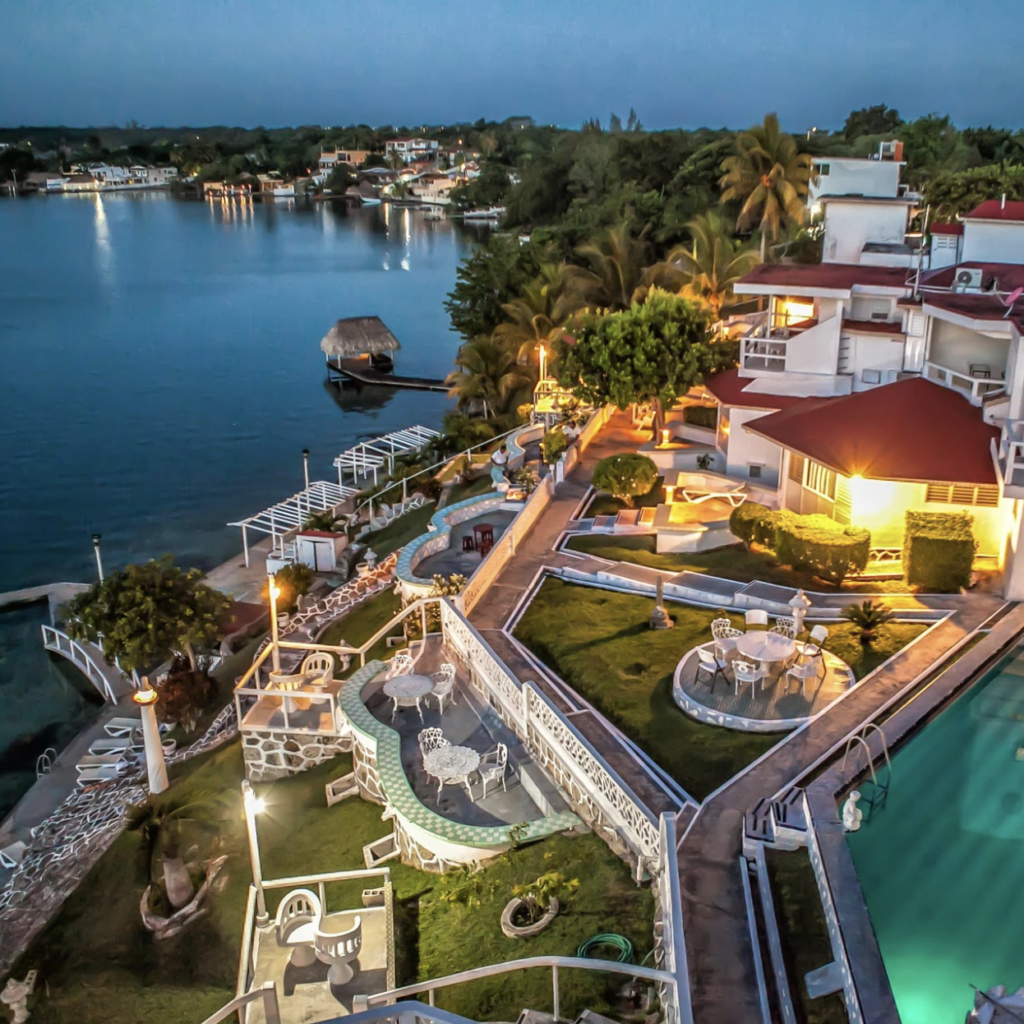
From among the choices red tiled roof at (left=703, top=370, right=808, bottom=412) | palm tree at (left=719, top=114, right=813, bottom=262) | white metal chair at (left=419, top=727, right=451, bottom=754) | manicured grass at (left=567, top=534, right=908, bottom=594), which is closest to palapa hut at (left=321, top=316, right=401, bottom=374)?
palm tree at (left=719, top=114, right=813, bottom=262)

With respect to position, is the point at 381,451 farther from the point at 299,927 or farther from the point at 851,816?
the point at 851,816

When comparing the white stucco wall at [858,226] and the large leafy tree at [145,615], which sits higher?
the white stucco wall at [858,226]

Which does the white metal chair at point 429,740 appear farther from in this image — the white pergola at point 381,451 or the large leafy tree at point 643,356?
the white pergola at point 381,451

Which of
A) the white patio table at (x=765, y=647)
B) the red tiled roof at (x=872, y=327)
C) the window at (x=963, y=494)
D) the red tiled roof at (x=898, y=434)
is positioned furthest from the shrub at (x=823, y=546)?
the red tiled roof at (x=872, y=327)

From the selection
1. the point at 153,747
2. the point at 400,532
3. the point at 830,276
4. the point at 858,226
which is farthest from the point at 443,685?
the point at 858,226

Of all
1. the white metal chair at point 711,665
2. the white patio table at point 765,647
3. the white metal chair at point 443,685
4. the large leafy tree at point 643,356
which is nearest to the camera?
the white patio table at point 765,647

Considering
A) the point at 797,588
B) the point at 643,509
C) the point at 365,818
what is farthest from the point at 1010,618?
the point at 365,818

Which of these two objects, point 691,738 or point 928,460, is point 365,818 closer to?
point 691,738
